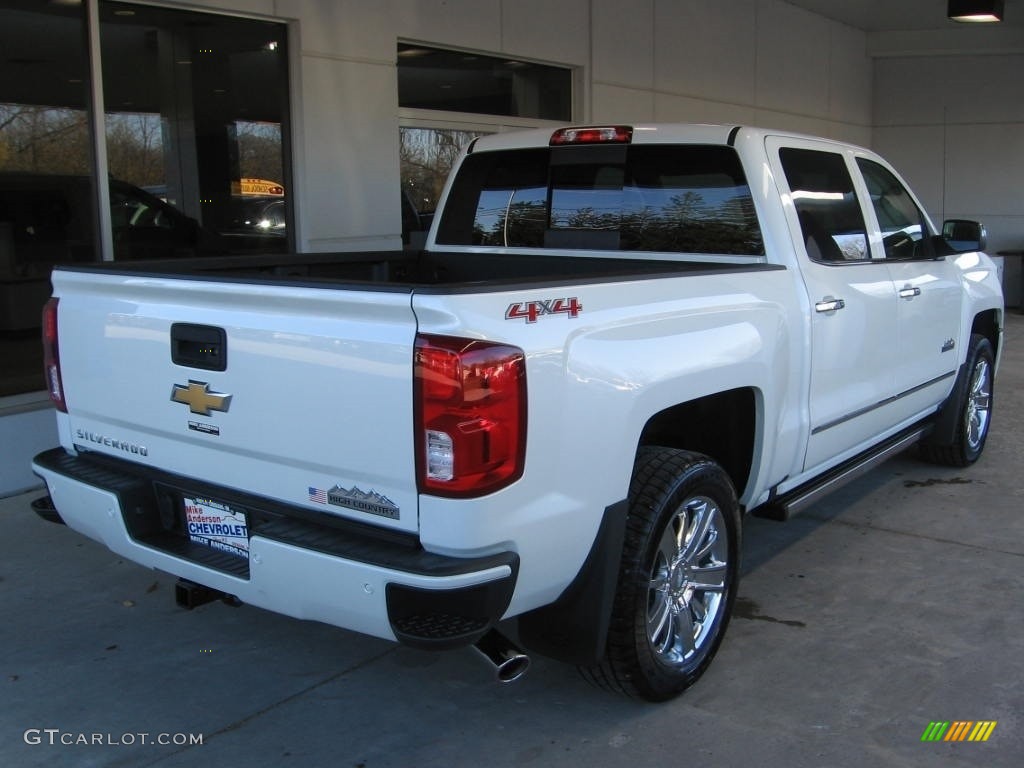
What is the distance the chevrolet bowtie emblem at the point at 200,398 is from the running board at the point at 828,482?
90.7 inches

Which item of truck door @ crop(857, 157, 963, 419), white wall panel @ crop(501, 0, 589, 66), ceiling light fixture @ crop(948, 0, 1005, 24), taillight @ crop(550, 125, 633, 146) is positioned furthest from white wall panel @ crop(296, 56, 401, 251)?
ceiling light fixture @ crop(948, 0, 1005, 24)

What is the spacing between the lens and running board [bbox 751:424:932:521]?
4.31m

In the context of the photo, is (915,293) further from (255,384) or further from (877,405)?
(255,384)

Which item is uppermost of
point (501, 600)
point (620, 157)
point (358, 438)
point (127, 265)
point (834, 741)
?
point (620, 157)

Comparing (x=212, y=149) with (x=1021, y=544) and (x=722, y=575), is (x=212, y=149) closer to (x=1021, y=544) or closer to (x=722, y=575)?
(x=722, y=575)

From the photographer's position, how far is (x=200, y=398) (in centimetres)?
317

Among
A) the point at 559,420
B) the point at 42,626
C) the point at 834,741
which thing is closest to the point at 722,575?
the point at 834,741

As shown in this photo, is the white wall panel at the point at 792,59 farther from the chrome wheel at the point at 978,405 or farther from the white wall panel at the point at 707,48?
the chrome wheel at the point at 978,405

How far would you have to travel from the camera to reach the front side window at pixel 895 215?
5.20m

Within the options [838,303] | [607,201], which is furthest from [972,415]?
[607,201]

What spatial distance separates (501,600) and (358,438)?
1.91ft

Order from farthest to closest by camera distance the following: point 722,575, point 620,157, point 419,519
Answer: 1. point 620,157
2. point 722,575
3. point 419,519

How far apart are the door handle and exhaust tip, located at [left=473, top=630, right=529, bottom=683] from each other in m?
1.99

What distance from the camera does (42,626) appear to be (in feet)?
14.1
